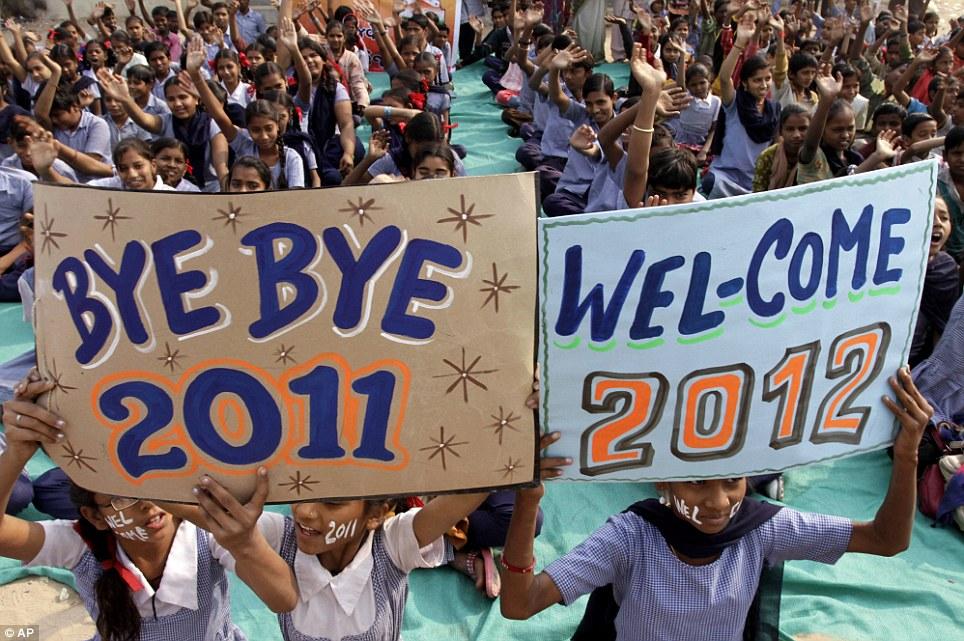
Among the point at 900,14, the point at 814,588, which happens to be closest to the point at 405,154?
the point at 814,588

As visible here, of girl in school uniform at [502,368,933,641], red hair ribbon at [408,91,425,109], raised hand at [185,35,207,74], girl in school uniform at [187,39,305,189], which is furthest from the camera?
red hair ribbon at [408,91,425,109]

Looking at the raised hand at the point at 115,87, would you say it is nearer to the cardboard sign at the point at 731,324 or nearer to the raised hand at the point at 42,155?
the raised hand at the point at 42,155

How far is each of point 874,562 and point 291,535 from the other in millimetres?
2183

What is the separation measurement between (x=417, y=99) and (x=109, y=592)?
499 centimetres

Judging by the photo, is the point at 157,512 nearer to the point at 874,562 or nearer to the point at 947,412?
the point at 874,562

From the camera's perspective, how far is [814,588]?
305cm

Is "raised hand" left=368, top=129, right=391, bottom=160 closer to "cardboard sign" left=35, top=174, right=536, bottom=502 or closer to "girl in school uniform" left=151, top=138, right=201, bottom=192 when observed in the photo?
"girl in school uniform" left=151, top=138, right=201, bottom=192

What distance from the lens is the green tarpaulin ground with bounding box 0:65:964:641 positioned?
9.46 ft

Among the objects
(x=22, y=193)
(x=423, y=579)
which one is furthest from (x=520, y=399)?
(x=22, y=193)

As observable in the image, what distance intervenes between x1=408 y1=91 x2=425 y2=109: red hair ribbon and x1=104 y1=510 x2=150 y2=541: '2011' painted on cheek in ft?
15.6

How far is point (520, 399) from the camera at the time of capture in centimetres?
167

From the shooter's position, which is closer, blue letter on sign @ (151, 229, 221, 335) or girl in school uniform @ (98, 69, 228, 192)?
blue letter on sign @ (151, 229, 221, 335)

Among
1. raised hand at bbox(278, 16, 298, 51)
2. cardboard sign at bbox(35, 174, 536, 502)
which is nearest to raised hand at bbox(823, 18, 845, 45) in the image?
raised hand at bbox(278, 16, 298, 51)

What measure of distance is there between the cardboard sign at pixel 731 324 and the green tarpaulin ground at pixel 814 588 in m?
1.34
